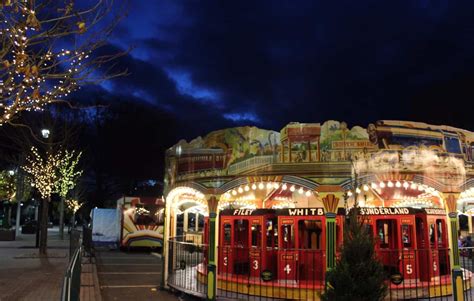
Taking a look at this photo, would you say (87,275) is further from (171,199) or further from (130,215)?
(130,215)

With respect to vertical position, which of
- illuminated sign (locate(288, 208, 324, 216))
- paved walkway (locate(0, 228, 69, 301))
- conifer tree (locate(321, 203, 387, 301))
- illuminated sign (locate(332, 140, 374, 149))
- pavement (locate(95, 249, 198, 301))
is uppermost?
illuminated sign (locate(332, 140, 374, 149))

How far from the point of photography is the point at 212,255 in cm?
1155

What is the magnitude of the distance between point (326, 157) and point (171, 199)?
220 inches

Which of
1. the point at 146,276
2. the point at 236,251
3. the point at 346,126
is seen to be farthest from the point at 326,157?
the point at 146,276

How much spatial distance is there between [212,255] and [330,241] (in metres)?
2.93

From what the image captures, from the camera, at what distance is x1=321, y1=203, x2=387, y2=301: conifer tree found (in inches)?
262

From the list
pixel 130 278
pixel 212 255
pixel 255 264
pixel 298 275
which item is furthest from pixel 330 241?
pixel 130 278

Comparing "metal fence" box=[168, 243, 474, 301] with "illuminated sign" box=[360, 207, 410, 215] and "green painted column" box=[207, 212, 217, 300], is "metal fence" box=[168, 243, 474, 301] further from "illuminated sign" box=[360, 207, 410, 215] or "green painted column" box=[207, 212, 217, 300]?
"illuminated sign" box=[360, 207, 410, 215]

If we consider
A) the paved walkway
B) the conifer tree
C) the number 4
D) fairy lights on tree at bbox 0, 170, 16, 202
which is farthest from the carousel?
fairy lights on tree at bbox 0, 170, 16, 202

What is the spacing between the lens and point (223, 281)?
1245cm

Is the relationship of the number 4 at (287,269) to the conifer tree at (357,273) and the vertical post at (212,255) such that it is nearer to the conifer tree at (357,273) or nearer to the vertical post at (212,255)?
the vertical post at (212,255)

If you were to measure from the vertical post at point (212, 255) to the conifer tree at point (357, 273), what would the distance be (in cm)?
439

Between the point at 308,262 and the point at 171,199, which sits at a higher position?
the point at 171,199

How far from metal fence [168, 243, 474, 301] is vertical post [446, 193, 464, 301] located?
29.1 inches
